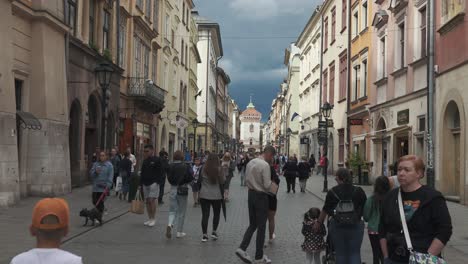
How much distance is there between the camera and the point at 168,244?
10688mm

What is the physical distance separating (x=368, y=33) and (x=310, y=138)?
79.5 feet

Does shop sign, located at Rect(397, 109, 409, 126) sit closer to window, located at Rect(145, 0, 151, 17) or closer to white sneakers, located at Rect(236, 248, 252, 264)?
white sneakers, located at Rect(236, 248, 252, 264)

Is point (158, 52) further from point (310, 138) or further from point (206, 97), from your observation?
point (206, 97)

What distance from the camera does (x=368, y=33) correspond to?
3092 cm

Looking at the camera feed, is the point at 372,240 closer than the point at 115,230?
Yes

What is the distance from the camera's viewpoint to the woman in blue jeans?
6.85m

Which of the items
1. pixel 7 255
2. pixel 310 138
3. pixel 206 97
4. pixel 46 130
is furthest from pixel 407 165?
pixel 206 97

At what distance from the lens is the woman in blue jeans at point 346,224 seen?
6852 millimetres

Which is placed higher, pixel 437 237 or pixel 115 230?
pixel 437 237

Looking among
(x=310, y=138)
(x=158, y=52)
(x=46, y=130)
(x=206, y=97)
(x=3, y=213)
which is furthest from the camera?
(x=206, y=97)

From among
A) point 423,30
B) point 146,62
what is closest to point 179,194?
point 423,30

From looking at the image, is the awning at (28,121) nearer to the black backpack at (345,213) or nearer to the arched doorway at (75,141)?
the arched doorway at (75,141)

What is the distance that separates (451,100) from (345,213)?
1313 cm

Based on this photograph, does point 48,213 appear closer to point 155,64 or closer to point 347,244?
point 347,244
